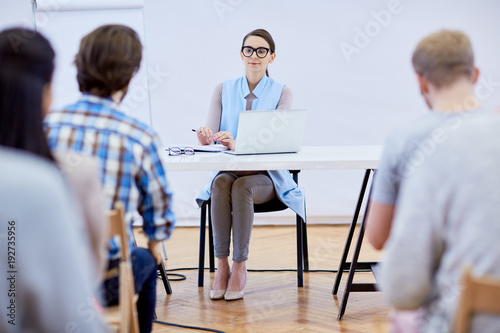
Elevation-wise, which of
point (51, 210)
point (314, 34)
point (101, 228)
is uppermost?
point (314, 34)

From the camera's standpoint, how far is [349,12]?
443cm

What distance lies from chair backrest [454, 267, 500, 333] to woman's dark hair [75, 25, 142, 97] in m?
1.07

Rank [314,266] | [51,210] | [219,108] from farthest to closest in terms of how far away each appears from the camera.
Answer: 1. [314,266]
2. [219,108]
3. [51,210]

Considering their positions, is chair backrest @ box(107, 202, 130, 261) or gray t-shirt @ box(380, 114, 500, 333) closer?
gray t-shirt @ box(380, 114, 500, 333)

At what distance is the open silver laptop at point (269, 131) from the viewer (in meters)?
2.50

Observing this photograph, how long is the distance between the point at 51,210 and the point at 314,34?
3973 millimetres

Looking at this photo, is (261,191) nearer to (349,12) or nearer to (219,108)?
(219,108)

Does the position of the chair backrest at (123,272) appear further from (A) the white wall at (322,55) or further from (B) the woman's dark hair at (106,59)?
(A) the white wall at (322,55)

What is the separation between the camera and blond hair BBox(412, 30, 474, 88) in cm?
122

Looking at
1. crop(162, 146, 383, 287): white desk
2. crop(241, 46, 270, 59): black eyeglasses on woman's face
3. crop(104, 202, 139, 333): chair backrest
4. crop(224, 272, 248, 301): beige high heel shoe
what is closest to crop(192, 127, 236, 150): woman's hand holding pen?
crop(162, 146, 383, 287): white desk

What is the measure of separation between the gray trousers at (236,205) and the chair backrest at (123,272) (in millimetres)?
1356

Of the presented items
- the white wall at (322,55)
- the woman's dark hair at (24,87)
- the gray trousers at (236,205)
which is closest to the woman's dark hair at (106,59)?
the woman's dark hair at (24,87)

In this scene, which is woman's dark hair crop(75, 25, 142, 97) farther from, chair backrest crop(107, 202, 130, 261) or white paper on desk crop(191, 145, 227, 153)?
white paper on desk crop(191, 145, 227, 153)

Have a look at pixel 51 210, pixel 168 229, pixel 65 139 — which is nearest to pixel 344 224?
pixel 168 229
